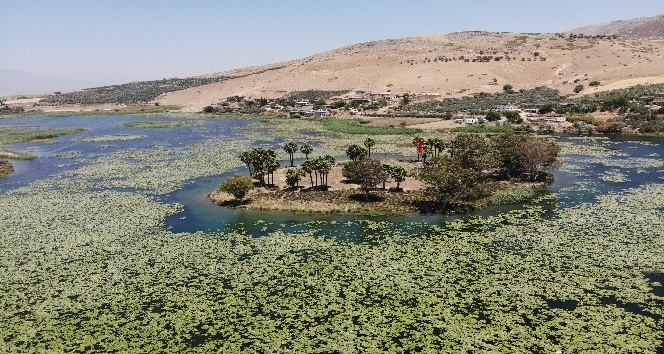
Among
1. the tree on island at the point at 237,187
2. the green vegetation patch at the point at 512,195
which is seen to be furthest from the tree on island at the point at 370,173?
the tree on island at the point at 237,187

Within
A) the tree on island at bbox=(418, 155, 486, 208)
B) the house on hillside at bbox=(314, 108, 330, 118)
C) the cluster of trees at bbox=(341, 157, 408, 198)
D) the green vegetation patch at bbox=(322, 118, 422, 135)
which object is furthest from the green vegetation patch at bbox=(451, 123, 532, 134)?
the tree on island at bbox=(418, 155, 486, 208)

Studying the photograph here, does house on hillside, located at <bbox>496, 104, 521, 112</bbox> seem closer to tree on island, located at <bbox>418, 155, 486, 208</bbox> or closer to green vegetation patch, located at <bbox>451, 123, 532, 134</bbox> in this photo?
green vegetation patch, located at <bbox>451, 123, 532, 134</bbox>

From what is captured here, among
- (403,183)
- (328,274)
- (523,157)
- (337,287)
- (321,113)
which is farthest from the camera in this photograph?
(321,113)

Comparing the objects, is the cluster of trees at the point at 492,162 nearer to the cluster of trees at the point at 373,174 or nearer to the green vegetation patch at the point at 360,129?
the cluster of trees at the point at 373,174

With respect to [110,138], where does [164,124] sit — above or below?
above

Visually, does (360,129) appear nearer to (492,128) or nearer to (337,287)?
(492,128)

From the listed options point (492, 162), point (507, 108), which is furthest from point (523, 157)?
point (507, 108)
